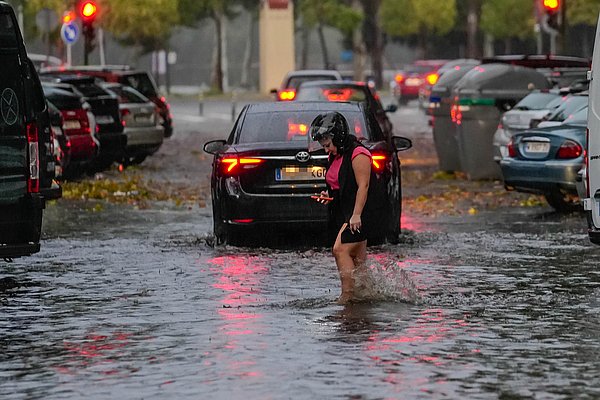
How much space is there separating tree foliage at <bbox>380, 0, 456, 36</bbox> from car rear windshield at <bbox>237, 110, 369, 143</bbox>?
8214cm

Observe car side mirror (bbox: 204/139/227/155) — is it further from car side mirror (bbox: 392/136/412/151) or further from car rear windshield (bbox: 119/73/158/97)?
car rear windshield (bbox: 119/73/158/97)

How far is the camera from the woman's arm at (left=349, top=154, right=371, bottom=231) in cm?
1339

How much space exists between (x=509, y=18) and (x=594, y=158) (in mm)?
86218

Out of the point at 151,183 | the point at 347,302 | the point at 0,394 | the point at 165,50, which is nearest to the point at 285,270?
the point at 347,302

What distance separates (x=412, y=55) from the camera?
119750 millimetres

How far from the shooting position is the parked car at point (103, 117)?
30016 mm

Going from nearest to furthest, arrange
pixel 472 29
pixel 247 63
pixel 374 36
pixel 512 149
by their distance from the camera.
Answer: pixel 512 149, pixel 374 36, pixel 472 29, pixel 247 63

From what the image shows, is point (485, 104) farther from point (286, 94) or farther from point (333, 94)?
point (286, 94)

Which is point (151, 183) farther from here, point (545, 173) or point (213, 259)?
point (213, 259)

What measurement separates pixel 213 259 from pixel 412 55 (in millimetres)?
103263

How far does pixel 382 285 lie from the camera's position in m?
13.8

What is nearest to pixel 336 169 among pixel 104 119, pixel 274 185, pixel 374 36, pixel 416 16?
pixel 274 185

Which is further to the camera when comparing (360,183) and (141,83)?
(141,83)

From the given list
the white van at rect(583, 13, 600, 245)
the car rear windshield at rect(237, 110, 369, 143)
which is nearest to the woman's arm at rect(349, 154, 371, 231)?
the white van at rect(583, 13, 600, 245)
